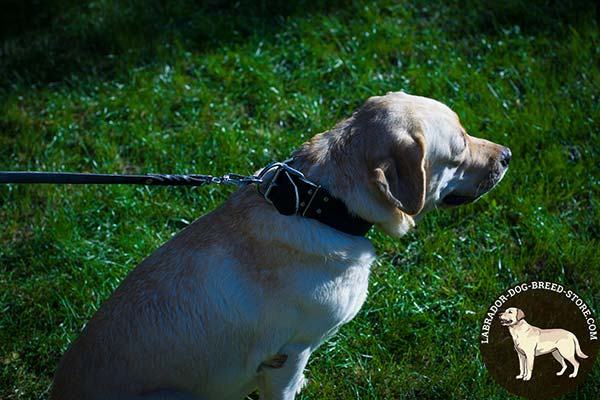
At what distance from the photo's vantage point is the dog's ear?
2980mm

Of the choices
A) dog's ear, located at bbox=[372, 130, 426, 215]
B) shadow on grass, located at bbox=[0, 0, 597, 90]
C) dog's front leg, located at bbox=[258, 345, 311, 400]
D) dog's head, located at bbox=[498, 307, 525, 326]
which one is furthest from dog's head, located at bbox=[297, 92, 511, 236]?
shadow on grass, located at bbox=[0, 0, 597, 90]

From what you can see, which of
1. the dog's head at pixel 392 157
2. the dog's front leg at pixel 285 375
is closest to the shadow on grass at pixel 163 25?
the dog's head at pixel 392 157

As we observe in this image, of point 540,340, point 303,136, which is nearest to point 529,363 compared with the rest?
point 540,340

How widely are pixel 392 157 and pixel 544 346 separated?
1.57 meters

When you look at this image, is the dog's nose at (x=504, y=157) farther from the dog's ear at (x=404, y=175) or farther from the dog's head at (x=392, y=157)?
the dog's ear at (x=404, y=175)

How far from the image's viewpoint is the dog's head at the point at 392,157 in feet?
9.86

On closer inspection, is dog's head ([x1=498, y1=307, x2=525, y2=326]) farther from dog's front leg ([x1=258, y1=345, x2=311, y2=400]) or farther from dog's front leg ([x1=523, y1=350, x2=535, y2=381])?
dog's front leg ([x1=258, y1=345, x2=311, y2=400])

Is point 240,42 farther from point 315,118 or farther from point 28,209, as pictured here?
point 28,209

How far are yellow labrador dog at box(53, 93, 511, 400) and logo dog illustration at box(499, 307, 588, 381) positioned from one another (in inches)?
48.4

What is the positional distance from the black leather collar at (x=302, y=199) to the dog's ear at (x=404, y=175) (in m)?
0.25

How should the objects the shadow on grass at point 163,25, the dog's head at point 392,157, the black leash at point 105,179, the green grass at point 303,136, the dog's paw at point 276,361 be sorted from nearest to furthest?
1. the black leash at point 105,179
2. the dog's head at point 392,157
3. the dog's paw at point 276,361
4. the green grass at point 303,136
5. the shadow on grass at point 163,25

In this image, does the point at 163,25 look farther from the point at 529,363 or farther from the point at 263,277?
the point at 529,363

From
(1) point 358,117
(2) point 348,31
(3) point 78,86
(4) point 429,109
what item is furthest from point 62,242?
(2) point 348,31

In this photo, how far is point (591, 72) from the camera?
18.2ft
